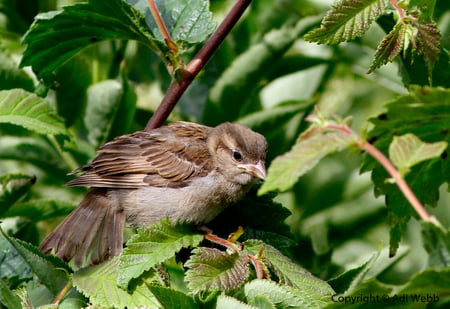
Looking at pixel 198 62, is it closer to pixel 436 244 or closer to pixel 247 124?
pixel 247 124

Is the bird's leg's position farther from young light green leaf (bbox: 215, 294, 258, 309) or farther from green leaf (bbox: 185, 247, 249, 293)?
young light green leaf (bbox: 215, 294, 258, 309)

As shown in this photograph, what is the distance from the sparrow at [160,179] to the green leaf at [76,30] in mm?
397

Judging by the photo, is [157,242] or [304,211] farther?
[304,211]

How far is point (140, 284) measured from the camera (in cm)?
213

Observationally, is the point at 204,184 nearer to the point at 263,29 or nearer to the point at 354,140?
the point at 263,29

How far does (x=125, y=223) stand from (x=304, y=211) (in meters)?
0.93

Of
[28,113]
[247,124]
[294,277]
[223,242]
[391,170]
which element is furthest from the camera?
[247,124]

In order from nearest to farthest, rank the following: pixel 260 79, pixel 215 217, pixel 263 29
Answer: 1. pixel 215 217
2. pixel 260 79
3. pixel 263 29

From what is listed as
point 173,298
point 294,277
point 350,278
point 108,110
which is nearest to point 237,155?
point 108,110

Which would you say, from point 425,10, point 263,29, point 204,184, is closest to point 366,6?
point 425,10

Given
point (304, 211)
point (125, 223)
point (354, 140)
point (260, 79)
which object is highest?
point (354, 140)

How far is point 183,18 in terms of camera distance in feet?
8.68

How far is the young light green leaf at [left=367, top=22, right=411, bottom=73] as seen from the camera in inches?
79.3

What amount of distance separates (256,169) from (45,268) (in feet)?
3.59
